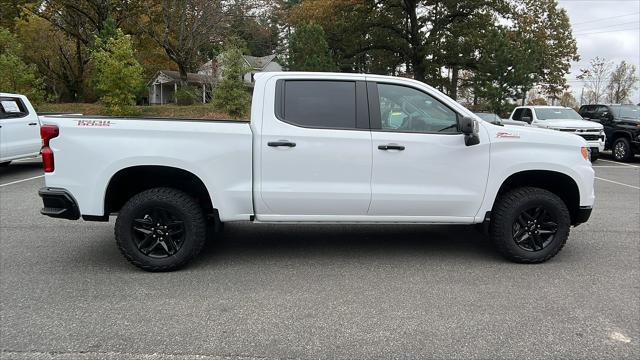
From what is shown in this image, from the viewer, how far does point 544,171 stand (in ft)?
16.9

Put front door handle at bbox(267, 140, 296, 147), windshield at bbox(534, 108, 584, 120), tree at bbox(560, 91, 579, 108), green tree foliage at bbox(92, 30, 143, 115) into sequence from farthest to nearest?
tree at bbox(560, 91, 579, 108) → green tree foliage at bbox(92, 30, 143, 115) → windshield at bbox(534, 108, 584, 120) → front door handle at bbox(267, 140, 296, 147)

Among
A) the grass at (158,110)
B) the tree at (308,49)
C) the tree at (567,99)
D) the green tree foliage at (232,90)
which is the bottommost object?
the grass at (158,110)

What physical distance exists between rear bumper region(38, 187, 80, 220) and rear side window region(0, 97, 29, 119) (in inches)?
303

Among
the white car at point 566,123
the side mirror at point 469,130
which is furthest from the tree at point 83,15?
the side mirror at point 469,130

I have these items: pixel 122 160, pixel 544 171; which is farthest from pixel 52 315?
pixel 544 171

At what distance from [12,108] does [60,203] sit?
26.5 feet

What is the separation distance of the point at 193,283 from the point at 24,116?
912 centimetres

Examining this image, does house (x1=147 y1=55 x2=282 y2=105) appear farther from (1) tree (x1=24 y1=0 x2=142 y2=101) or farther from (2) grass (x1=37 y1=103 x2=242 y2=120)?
Result: (1) tree (x1=24 y1=0 x2=142 y2=101)

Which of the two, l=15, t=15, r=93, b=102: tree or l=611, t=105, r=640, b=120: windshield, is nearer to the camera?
l=611, t=105, r=640, b=120: windshield

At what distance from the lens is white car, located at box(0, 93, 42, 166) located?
1084 centimetres

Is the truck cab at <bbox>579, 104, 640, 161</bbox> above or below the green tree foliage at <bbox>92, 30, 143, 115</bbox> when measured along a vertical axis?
below

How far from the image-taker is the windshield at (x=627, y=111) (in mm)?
16531

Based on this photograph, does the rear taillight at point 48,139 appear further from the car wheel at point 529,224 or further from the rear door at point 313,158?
the car wheel at point 529,224

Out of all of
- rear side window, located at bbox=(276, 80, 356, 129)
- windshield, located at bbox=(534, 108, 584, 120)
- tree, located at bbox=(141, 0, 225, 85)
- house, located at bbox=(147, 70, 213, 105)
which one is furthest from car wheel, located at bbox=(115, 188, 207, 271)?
house, located at bbox=(147, 70, 213, 105)
